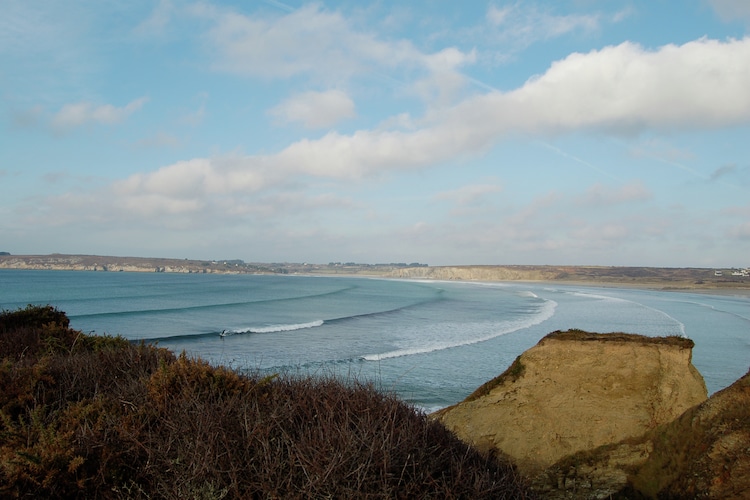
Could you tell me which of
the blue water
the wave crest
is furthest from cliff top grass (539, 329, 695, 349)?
the wave crest

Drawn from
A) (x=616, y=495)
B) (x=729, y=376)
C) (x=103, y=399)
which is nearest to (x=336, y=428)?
(x=103, y=399)

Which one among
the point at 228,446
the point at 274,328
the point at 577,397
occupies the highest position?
the point at 228,446

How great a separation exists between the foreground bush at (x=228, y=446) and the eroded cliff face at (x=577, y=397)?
3.49m

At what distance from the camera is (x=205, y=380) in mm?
5902

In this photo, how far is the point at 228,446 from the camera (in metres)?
4.34

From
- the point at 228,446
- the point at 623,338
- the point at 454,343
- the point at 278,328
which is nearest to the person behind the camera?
the point at 228,446

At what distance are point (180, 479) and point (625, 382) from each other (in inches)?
290

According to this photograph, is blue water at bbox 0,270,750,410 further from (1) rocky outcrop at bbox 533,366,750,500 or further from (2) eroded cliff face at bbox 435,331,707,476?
(1) rocky outcrop at bbox 533,366,750,500

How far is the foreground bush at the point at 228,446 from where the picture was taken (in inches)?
159

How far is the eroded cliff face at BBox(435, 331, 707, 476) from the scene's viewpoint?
26.8ft

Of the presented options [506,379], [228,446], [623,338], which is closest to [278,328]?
[506,379]

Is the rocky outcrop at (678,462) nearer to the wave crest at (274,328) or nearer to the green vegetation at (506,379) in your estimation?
the green vegetation at (506,379)

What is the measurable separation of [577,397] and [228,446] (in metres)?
6.50

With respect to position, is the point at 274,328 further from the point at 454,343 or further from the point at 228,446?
the point at 228,446
